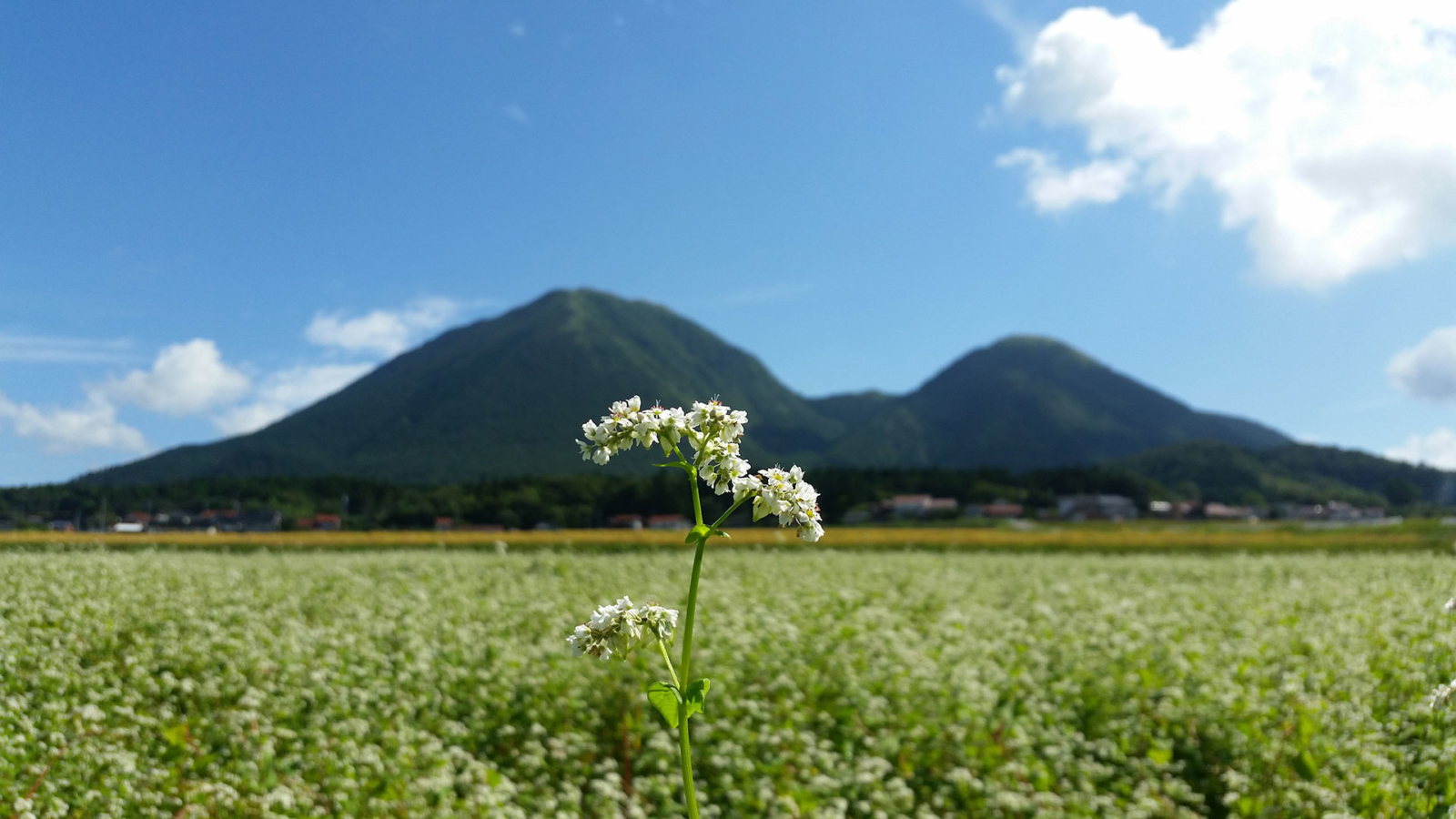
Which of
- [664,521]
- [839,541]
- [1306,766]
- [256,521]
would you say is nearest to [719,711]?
[1306,766]

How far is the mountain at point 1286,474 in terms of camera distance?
4663 inches

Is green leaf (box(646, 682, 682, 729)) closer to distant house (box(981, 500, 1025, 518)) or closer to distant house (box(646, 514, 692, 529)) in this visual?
distant house (box(646, 514, 692, 529))

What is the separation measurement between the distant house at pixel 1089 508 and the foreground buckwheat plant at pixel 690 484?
94014mm

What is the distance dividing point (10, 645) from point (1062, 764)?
10.7 m

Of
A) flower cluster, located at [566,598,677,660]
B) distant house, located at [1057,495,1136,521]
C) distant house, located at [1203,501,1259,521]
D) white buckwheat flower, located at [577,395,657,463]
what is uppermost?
white buckwheat flower, located at [577,395,657,463]

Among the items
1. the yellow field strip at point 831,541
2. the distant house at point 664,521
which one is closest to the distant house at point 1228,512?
the yellow field strip at point 831,541

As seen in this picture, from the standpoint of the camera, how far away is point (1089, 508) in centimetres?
9175

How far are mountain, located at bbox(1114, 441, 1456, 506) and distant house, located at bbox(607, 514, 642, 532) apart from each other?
4327 inches

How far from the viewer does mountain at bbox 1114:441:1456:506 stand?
118438mm

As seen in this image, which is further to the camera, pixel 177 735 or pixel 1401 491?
pixel 1401 491

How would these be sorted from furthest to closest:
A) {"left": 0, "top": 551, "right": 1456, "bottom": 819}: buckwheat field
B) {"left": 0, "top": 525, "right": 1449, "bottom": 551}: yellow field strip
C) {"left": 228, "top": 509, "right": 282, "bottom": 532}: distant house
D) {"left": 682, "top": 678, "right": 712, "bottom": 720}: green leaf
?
{"left": 0, "top": 525, "right": 1449, "bottom": 551}: yellow field strip < {"left": 228, "top": 509, "right": 282, "bottom": 532}: distant house < {"left": 0, "top": 551, "right": 1456, "bottom": 819}: buckwheat field < {"left": 682, "top": 678, "right": 712, "bottom": 720}: green leaf

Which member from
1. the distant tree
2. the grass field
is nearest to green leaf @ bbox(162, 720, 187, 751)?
the grass field

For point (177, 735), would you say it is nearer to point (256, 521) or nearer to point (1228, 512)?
point (256, 521)

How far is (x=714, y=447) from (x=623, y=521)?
4694cm
